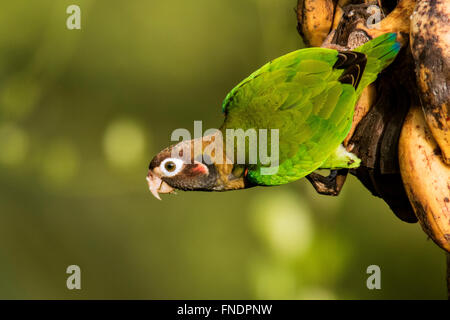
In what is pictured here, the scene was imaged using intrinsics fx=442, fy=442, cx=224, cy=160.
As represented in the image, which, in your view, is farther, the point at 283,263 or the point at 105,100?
the point at 283,263

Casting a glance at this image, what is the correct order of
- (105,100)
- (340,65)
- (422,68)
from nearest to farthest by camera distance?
(422,68) < (340,65) < (105,100)

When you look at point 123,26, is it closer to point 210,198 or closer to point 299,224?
point 210,198

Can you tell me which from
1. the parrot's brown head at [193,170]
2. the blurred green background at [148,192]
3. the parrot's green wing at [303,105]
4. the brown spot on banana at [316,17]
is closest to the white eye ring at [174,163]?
the parrot's brown head at [193,170]

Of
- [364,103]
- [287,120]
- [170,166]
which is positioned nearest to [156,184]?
[170,166]

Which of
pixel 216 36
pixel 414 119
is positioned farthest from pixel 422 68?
pixel 216 36

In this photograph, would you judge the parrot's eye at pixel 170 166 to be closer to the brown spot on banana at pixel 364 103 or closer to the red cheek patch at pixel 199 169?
the red cheek patch at pixel 199 169

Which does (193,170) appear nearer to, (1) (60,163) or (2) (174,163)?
(2) (174,163)

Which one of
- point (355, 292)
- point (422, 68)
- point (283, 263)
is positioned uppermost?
point (422, 68)
